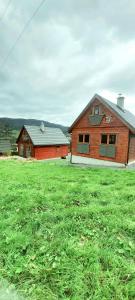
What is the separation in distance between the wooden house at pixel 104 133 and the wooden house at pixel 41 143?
10894mm

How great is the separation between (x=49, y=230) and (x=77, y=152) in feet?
54.4

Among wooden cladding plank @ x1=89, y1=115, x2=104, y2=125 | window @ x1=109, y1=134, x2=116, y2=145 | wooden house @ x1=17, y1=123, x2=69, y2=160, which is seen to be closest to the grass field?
window @ x1=109, y1=134, x2=116, y2=145

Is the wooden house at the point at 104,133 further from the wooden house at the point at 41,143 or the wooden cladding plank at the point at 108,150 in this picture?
the wooden house at the point at 41,143

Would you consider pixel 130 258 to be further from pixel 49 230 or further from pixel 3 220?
pixel 3 220

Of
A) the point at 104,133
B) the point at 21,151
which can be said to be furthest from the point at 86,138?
the point at 21,151

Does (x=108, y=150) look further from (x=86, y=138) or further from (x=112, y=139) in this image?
(x=86, y=138)

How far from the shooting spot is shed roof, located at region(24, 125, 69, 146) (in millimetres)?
30625

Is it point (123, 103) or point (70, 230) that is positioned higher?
point (123, 103)

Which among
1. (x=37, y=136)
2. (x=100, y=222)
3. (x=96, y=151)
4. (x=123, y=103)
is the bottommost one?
(x=100, y=222)

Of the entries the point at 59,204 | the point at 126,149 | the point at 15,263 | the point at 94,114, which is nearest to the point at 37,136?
the point at 94,114

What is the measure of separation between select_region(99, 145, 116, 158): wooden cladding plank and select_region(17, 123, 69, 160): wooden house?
14114 mm

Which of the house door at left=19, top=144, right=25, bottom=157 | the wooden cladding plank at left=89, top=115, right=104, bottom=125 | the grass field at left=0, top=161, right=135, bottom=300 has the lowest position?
the grass field at left=0, top=161, right=135, bottom=300

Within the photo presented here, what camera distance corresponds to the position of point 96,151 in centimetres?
1869

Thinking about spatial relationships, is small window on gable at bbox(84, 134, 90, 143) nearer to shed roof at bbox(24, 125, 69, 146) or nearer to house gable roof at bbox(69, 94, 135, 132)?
house gable roof at bbox(69, 94, 135, 132)
